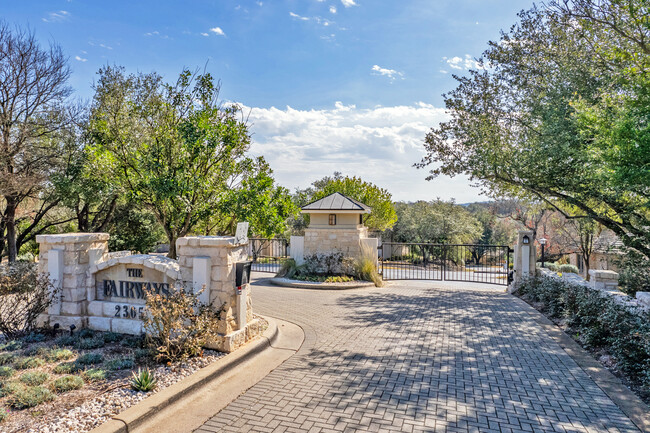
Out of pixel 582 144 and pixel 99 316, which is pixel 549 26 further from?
pixel 99 316

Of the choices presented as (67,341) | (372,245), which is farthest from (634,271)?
(67,341)

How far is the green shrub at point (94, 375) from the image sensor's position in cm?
425

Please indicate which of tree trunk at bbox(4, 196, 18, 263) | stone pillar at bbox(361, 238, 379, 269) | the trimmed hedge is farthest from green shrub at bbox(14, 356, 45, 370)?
stone pillar at bbox(361, 238, 379, 269)

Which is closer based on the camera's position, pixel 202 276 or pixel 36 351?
pixel 36 351

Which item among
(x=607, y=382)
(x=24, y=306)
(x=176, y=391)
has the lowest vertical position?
(x=607, y=382)

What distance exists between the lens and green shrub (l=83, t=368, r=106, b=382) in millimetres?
4254

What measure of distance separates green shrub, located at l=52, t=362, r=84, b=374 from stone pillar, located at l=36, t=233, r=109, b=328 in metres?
1.77

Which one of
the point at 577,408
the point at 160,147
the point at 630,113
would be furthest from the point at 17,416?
the point at 630,113

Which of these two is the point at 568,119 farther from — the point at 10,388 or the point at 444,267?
the point at 10,388

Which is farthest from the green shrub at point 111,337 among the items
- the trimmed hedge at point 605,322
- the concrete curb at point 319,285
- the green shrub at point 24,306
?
the trimmed hedge at point 605,322

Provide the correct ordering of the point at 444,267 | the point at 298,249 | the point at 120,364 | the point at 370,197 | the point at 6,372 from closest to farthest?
1. the point at 6,372
2. the point at 120,364
3. the point at 444,267
4. the point at 298,249
5. the point at 370,197

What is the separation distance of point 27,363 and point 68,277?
1794 mm

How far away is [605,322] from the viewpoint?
19.5 feet

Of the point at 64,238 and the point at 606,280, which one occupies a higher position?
the point at 64,238
